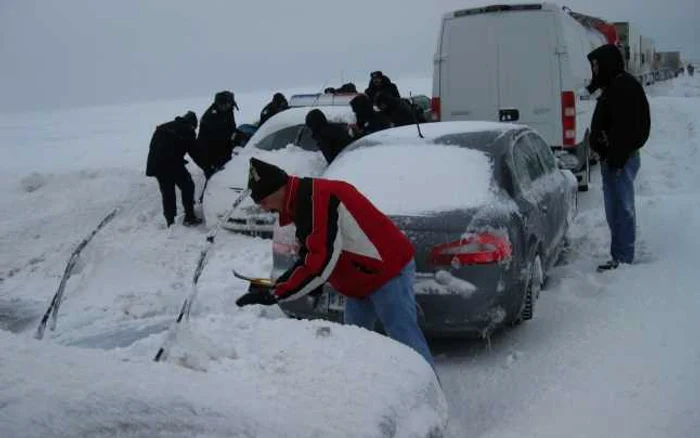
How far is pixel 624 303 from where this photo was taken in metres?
5.22

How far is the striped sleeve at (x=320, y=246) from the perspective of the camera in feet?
11.6

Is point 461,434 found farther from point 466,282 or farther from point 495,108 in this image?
point 495,108

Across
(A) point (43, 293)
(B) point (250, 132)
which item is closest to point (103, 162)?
(B) point (250, 132)

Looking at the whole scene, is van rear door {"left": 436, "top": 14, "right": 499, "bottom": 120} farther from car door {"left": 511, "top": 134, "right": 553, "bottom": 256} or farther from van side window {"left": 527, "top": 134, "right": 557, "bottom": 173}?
car door {"left": 511, "top": 134, "right": 553, "bottom": 256}

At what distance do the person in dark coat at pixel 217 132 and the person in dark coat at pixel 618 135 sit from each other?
5986mm

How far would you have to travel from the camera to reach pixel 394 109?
9750mm

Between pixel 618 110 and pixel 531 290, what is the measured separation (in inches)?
84.3

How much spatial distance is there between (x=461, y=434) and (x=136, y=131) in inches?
1126

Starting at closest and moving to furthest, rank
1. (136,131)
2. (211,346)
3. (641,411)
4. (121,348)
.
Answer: (211,346) < (121,348) < (641,411) < (136,131)

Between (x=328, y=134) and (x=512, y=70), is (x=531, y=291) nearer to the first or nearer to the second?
(x=328, y=134)

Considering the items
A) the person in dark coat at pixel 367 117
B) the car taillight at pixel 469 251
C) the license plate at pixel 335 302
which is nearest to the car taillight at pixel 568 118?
the person in dark coat at pixel 367 117

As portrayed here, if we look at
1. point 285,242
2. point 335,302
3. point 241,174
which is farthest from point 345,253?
point 241,174

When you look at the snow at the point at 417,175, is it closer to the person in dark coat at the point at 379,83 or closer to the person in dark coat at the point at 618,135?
the person in dark coat at the point at 618,135

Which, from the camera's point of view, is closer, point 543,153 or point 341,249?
point 341,249
